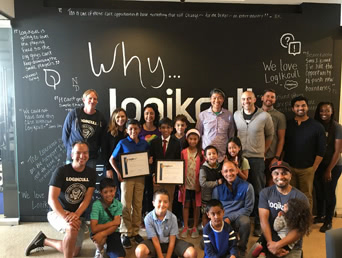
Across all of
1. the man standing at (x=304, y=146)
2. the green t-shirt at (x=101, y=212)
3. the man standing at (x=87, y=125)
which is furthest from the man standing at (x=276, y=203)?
the man standing at (x=87, y=125)

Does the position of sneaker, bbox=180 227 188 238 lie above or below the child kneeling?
below

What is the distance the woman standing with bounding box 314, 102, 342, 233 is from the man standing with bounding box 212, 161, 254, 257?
52.3 inches

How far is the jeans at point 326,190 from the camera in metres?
3.99

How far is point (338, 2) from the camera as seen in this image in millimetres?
4305

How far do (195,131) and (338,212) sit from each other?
2476mm

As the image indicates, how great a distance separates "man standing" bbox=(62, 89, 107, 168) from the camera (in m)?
3.71

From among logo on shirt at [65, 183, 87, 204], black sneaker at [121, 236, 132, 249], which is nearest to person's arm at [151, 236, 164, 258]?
black sneaker at [121, 236, 132, 249]

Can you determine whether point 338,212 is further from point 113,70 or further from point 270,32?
point 113,70

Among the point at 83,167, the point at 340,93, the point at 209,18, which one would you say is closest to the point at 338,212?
the point at 340,93

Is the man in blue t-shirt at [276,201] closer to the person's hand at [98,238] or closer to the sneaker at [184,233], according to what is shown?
the sneaker at [184,233]

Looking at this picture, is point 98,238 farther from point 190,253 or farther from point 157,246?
point 190,253

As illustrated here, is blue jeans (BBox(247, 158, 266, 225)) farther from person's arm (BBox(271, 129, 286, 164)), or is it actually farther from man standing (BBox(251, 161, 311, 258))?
man standing (BBox(251, 161, 311, 258))

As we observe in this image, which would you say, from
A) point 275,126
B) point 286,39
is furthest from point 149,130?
point 286,39

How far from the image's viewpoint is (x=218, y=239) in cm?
277
